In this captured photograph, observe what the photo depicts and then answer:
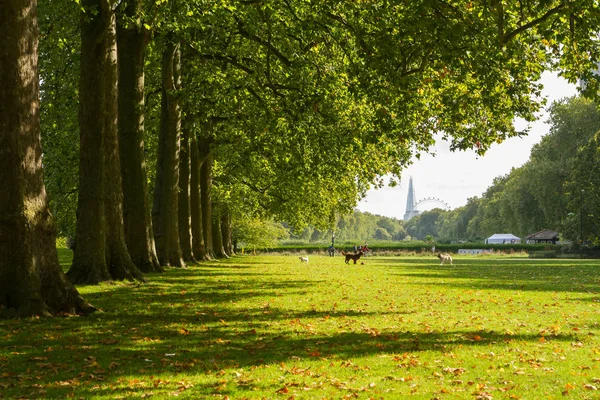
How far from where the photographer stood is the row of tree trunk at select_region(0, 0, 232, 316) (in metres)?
12.2

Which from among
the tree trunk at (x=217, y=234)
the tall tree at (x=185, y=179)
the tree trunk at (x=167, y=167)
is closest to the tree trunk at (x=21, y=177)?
the tree trunk at (x=167, y=167)

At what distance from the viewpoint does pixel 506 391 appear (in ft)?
24.8

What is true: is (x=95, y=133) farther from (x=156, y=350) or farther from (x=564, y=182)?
(x=564, y=182)

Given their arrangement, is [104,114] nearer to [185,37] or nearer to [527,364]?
[185,37]

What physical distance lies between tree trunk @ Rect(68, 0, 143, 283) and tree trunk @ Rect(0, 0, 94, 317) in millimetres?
5286

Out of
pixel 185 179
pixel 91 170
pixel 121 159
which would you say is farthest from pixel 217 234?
pixel 91 170

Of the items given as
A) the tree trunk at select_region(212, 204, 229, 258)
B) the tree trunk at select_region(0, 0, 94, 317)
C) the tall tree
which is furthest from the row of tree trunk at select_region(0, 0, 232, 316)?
the tree trunk at select_region(212, 204, 229, 258)

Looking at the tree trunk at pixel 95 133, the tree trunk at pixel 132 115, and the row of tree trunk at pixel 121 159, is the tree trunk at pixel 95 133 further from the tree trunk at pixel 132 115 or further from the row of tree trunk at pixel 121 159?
the tree trunk at pixel 132 115

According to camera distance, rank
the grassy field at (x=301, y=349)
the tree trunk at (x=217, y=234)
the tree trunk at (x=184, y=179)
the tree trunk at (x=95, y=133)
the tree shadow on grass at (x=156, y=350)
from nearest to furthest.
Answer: the grassy field at (x=301, y=349), the tree shadow on grass at (x=156, y=350), the tree trunk at (x=95, y=133), the tree trunk at (x=184, y=179), the tree trunk at (x=217, y=234)

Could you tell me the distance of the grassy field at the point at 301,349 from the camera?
756 cm

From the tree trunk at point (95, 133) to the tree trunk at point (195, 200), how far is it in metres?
19.9

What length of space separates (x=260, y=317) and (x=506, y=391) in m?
7.28

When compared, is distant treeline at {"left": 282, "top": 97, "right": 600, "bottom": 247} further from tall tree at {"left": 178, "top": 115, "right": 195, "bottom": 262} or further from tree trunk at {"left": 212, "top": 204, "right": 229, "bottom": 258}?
tall tree at {"left": 178, "top": 115, "right": 195, "bottom": 262}

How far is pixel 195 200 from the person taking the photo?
1547 inches
